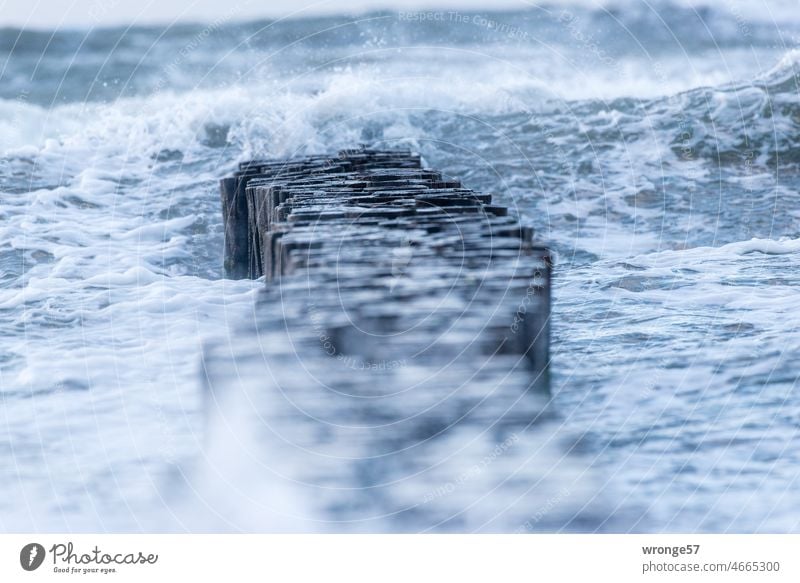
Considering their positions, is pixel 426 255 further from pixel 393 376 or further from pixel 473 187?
pixel 473 187

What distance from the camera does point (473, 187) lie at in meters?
7.30

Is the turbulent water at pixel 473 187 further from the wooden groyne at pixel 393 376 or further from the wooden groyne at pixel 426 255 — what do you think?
the wooden groyne at pixel 426 255

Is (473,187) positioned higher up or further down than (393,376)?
higher up

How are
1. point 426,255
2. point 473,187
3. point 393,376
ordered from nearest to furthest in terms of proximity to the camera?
point 426,255 < point 393,376 < point 473,187

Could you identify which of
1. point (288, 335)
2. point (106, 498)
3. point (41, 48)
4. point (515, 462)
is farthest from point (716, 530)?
point (41, 48)
